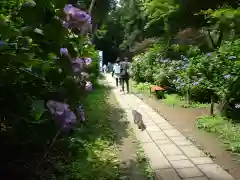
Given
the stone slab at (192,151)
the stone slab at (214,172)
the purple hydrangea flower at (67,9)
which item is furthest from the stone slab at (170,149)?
→ the purple hydrangea flower at (67,9)

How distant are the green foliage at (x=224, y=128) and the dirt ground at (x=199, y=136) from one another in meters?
0.13

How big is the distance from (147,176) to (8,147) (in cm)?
266

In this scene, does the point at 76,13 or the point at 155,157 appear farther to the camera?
the point at 155,157

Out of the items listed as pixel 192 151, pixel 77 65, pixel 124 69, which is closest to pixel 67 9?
pixel 77 65

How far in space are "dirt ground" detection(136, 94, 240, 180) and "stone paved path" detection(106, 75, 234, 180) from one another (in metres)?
0.13

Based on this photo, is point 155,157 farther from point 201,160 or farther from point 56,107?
point 56,107

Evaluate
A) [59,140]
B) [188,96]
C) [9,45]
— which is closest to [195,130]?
[188,96]

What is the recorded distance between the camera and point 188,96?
33.3 ft

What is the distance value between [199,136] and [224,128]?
0.63 meters

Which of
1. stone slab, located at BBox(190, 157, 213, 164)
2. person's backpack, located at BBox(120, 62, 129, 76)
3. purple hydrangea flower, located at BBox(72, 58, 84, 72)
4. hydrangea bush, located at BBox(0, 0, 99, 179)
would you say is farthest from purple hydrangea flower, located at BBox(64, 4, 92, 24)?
person's backpack, located at BBox(120, 62, 129, 76)

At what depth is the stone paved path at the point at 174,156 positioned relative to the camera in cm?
413

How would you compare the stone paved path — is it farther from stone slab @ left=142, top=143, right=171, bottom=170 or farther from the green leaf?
the green leaf

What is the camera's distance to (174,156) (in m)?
4.92

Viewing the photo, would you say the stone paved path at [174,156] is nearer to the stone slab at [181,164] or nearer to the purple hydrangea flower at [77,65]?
the stone slab at [181,164]
